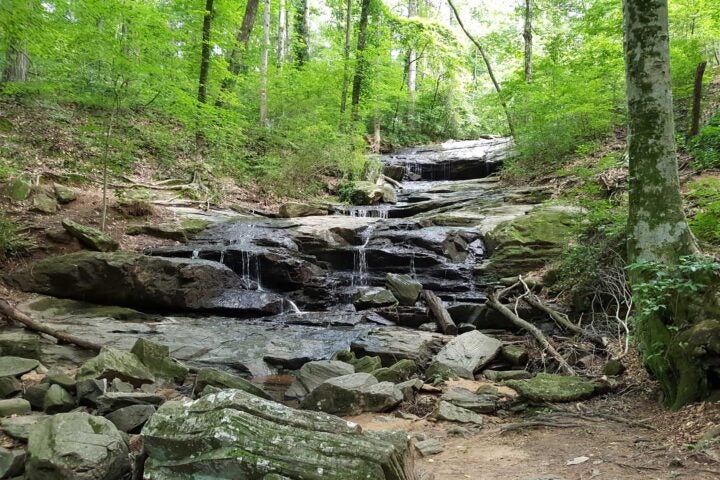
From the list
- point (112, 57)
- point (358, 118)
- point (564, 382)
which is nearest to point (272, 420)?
point (564, 382)

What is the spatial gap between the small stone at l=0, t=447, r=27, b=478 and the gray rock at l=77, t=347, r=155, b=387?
1688 millimetres

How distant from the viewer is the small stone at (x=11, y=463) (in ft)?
10.1

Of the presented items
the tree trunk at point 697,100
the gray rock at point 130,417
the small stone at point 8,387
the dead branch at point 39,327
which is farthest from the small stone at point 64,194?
the tree trunk at point 697,100

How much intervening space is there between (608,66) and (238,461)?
45.1 feet

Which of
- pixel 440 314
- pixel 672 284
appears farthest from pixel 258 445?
pixel 440 314

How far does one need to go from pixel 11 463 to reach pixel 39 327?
13.6 feet

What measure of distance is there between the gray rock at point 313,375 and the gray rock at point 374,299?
3.21 metres

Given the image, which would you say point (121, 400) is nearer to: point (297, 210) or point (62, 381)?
point (62, 381)

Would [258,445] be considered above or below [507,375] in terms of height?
above

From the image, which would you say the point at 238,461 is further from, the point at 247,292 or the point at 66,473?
the point at 247,292

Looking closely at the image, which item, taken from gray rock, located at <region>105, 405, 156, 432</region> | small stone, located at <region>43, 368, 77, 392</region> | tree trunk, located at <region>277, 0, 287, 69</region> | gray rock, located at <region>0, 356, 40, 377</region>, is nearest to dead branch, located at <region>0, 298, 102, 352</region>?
gray rock, located at <region>0, 356, 40, 377</region>

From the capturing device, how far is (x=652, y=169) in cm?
431

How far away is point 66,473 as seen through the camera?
2.86 m

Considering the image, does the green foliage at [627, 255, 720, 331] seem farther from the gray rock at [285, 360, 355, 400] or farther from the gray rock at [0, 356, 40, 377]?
the gray rock at [0, 356, 40, 377]
